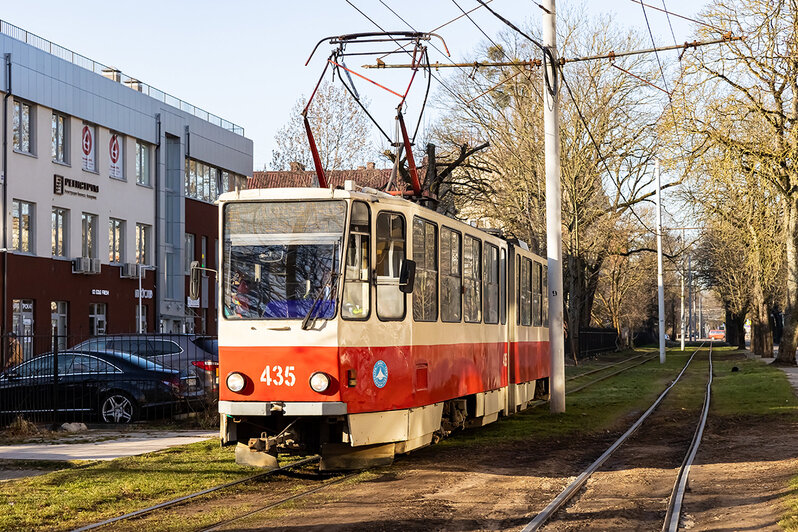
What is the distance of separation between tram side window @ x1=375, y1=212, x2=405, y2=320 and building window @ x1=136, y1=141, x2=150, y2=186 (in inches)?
1329

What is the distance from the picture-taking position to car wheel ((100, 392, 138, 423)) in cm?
1819

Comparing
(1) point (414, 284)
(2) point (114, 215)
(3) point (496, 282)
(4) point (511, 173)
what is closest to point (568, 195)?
(4) point (511, 173)

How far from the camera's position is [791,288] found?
119ft

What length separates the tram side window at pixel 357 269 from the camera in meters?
11.5

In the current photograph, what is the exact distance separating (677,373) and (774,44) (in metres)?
13.2

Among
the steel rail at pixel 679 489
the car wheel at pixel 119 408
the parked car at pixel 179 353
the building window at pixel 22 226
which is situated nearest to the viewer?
the steel rail at pixel 679 489

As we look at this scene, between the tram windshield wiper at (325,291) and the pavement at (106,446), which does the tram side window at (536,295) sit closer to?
the pavement at (106,446)

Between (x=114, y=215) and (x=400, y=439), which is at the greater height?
(x=114, y=215)

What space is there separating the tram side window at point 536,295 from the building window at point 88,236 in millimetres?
23463

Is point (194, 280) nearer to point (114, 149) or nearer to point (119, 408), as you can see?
point (119, 408)

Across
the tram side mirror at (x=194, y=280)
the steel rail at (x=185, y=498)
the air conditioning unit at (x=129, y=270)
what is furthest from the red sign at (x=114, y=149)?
the tram side mirror at (x=194, y=280)

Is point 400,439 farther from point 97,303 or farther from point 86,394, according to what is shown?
point 97,303

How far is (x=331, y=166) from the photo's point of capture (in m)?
45.1

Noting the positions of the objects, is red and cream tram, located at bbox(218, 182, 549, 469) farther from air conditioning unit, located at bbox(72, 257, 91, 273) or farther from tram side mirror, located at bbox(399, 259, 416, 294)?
air conditioning unit, located at bbox(72, 257, 91, 273)
